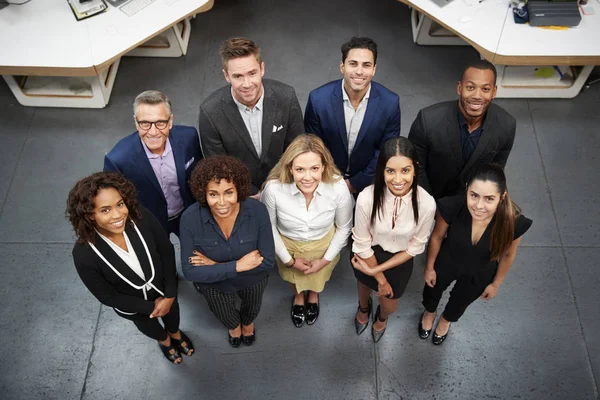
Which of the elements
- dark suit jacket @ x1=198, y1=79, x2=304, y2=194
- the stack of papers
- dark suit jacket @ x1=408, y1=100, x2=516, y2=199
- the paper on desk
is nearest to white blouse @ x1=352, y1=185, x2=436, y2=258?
dark suit jacket @ x1=408, y1=100, x2=516, y2=199

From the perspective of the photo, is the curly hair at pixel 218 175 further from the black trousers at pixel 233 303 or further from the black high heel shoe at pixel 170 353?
the black high heel shoe at pixel 170 353

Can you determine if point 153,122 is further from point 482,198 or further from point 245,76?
point 482,198

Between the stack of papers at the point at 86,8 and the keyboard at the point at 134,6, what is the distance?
6.3 inches

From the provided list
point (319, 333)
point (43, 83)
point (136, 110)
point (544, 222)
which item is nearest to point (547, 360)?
point (544, 222)

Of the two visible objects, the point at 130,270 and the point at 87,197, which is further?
the point at 130,270

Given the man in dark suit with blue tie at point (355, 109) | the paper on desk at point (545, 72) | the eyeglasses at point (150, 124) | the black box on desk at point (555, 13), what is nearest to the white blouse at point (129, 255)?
the eyeglasses at point (150, 124)

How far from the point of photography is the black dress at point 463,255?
285 cm

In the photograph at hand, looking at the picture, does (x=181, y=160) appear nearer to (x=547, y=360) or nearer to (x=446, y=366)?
(x=446, y=366)

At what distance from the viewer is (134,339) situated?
3.67m

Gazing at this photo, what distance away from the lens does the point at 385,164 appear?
2.75 metres

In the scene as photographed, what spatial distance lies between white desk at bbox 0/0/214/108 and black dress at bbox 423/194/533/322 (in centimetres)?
278

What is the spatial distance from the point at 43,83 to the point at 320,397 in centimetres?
338

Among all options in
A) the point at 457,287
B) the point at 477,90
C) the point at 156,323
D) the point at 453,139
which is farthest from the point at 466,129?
the point at 156,323

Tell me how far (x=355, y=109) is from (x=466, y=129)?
64 centimetres
